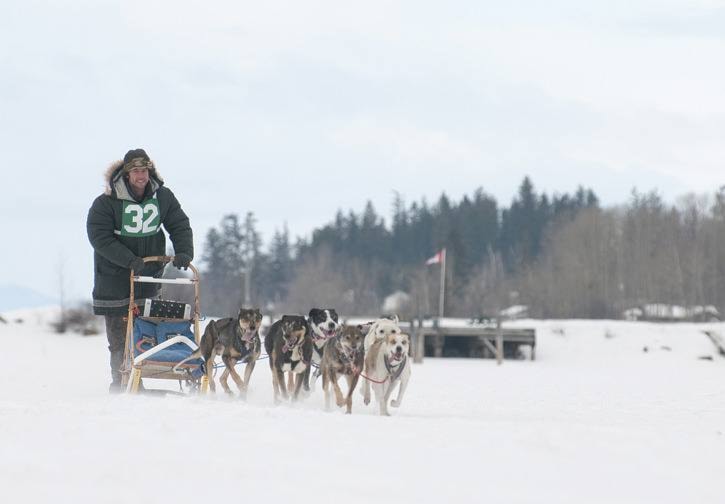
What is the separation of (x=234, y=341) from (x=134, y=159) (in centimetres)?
184

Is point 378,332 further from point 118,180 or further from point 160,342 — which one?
point 118,180

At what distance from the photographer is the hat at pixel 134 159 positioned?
839cm

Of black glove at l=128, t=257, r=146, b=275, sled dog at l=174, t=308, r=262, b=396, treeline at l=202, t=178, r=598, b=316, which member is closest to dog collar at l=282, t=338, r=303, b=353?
sled dog at l=174, t=308, r=262, b=396

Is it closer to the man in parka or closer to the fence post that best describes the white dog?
the man in parka

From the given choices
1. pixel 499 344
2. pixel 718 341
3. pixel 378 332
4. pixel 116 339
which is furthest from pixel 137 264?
pixel 718 341

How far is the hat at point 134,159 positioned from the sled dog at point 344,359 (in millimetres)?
2188

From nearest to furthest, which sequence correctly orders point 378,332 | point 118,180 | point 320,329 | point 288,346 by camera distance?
point 118,180 → point 378,332 → point 288,346 → point 320,329

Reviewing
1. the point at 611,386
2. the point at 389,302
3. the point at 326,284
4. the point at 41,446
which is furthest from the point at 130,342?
the point at 389,302

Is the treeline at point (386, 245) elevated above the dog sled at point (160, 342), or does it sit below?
above

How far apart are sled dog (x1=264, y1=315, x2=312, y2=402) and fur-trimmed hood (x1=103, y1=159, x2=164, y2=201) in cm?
168

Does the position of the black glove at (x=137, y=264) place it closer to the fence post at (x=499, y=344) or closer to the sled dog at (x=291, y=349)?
the sled dog at (x=291, y=349)

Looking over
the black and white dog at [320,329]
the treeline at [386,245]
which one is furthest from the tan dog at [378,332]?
the treeline at [386,245]

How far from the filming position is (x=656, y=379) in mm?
20562

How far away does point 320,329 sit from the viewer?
9547 mm
